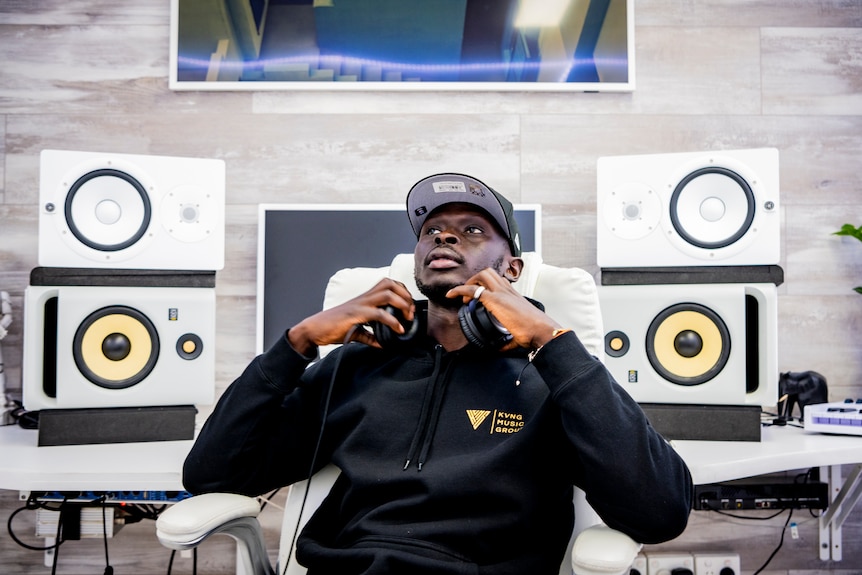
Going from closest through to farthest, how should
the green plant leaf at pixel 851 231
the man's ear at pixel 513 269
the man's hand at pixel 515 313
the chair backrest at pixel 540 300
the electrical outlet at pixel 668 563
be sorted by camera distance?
1. the man's hand at pixel 515 313
2. the chair backrest at pixel 540 300
3. the man's ear at pixel 513 269
4. the green plant leaf at pixel 851 231
5. the electrical outlet at pixel 668 563

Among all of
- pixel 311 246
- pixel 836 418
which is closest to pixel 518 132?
pixel 311 246

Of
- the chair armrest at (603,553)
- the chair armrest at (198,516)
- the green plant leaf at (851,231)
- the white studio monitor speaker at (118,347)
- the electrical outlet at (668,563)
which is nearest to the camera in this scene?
the chair armrest at (603,553)

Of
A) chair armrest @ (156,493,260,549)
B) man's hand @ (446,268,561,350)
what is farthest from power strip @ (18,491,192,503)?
man's hand @ (446,268,561,350)

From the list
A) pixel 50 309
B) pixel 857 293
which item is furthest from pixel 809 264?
pixel 50 309

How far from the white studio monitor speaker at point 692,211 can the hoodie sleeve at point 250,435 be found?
0.80m

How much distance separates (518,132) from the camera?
2316 mm

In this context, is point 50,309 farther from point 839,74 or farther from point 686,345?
point 839,74

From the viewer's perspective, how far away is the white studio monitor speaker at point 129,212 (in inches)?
62.7

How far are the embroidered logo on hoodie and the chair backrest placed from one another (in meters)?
0.18

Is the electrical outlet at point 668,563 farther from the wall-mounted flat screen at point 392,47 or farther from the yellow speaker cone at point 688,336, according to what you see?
the wall-mounted flat screen at point 392,47

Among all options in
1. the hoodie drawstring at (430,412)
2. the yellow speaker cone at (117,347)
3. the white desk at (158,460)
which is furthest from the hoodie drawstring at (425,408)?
the yellow speaker cone at (117,347)

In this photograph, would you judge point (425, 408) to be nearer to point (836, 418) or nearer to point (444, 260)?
point (444, 260)

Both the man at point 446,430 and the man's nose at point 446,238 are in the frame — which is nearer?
the man at point 446,430

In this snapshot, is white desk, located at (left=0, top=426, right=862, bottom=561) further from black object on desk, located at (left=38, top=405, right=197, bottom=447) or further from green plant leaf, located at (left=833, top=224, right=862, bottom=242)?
green plant leaf, located at (left=833, top=224, right=862, bottom=242)
